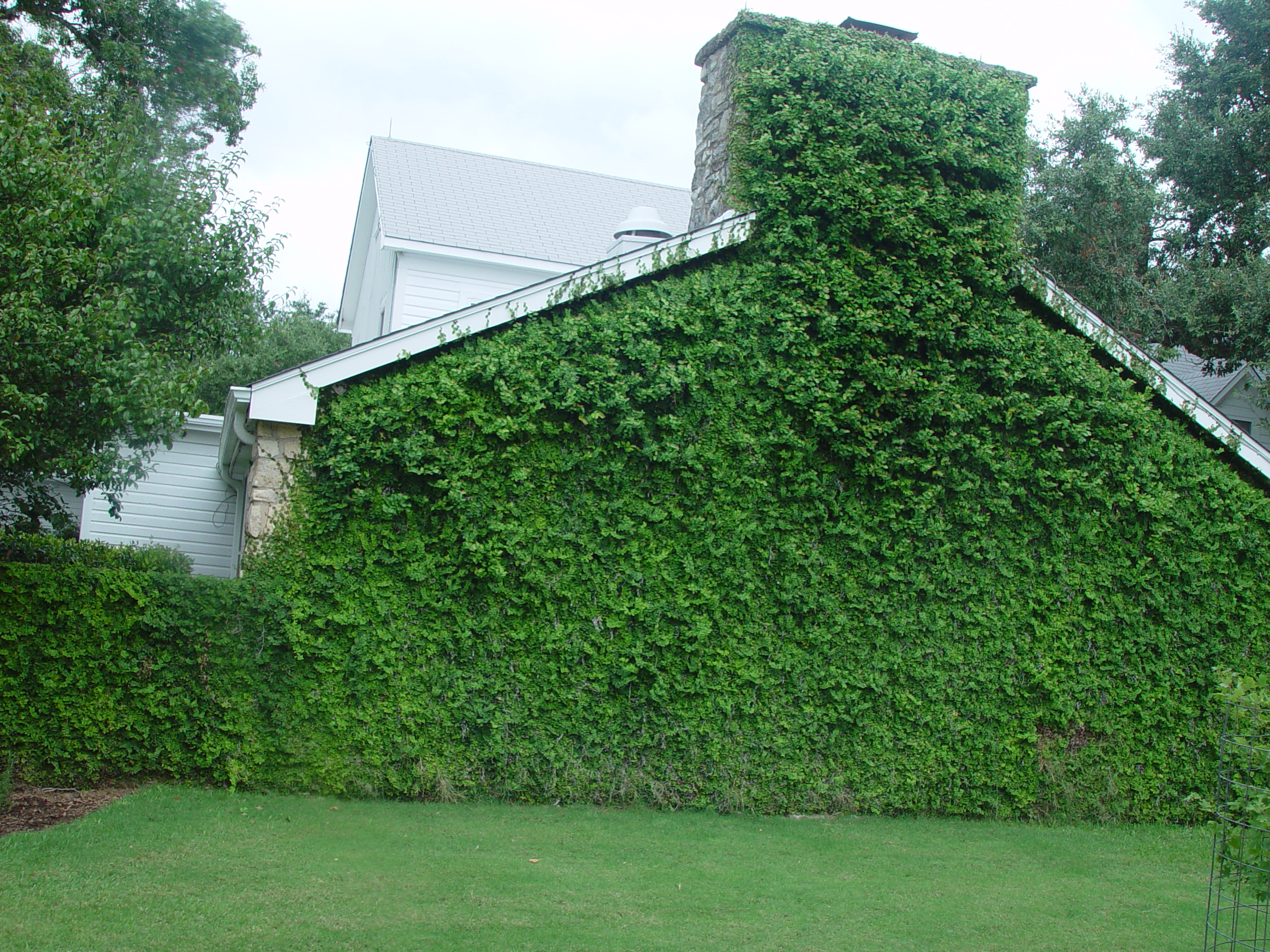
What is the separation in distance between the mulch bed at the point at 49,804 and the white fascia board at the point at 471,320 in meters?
Answer: 2.89

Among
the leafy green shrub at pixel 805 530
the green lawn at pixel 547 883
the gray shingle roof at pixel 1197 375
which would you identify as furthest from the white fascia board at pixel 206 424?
the gray shingle roof at pixel 1197 375

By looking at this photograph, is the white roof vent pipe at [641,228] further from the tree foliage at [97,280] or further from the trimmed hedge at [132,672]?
the trimmed hedge at [132,672]

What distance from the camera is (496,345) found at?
7.51 meters

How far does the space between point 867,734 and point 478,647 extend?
3.44m

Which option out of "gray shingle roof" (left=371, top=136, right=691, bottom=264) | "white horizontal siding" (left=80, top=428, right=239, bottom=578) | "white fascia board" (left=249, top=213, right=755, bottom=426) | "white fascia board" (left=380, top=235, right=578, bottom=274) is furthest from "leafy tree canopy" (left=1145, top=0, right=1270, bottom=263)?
"white horizontal siding" (left=80, top=428, right=239, bottom=578)

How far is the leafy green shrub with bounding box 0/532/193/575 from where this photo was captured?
7945 millimetres

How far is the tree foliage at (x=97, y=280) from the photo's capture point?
5.82 meters

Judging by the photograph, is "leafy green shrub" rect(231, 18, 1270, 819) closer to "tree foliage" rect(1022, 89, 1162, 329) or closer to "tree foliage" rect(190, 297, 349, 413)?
"tree foliage" rect(1022, 89, 1162, 329)

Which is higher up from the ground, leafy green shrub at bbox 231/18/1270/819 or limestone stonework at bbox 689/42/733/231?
limestone stonework at bbox 689/42/733/231

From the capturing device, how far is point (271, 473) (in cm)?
720

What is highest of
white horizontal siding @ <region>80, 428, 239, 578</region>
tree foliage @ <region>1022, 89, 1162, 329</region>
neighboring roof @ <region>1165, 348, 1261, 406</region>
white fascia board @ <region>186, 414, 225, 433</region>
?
tree foliage @ <region>1022, 89, 1162, 329</region>

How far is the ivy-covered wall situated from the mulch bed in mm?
929

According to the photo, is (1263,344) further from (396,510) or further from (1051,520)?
(396,510)

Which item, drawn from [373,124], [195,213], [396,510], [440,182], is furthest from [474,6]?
[396,510]
